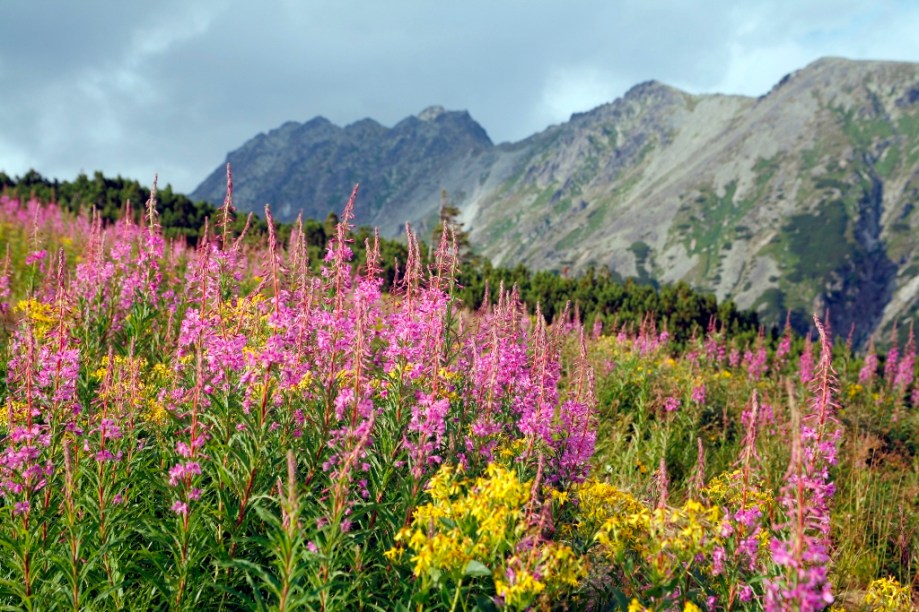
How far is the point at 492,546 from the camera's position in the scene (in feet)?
11.4

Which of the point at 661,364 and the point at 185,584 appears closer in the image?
the point at 185,584

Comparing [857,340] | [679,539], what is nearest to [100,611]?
[679,539]

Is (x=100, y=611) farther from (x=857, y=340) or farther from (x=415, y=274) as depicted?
(x=857, y=340)

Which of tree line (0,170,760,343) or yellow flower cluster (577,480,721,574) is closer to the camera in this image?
yellow flower cluster (577,480,721,574)

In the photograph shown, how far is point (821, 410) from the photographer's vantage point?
403 cm

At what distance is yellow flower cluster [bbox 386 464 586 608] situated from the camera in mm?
3225

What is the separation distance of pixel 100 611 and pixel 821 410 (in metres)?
4.86

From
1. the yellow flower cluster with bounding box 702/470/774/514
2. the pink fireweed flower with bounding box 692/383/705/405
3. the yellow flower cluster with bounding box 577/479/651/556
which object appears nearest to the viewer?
the yellow flower cluster with bounding box 577/479/651/556

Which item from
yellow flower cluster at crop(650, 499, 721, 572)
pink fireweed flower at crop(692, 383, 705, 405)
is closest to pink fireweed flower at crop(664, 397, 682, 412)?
pink fireweed flower at crop(692, 383, 705, 405)

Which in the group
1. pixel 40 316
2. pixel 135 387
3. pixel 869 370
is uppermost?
pixel 40 316

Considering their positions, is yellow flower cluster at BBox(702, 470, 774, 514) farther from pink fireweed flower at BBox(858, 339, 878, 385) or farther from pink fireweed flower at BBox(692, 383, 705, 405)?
pink fireweed flower at BBox(858, 339, 878, 385)

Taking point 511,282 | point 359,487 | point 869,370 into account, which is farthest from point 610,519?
point 511,282

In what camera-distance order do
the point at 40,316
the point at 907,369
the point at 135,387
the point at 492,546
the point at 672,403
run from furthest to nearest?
the point at 907,369 < the point at 672,403 < the point at 40,316 < the point at 135,387 < the point at 492,546

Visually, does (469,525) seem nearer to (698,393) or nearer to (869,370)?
(698,393)
